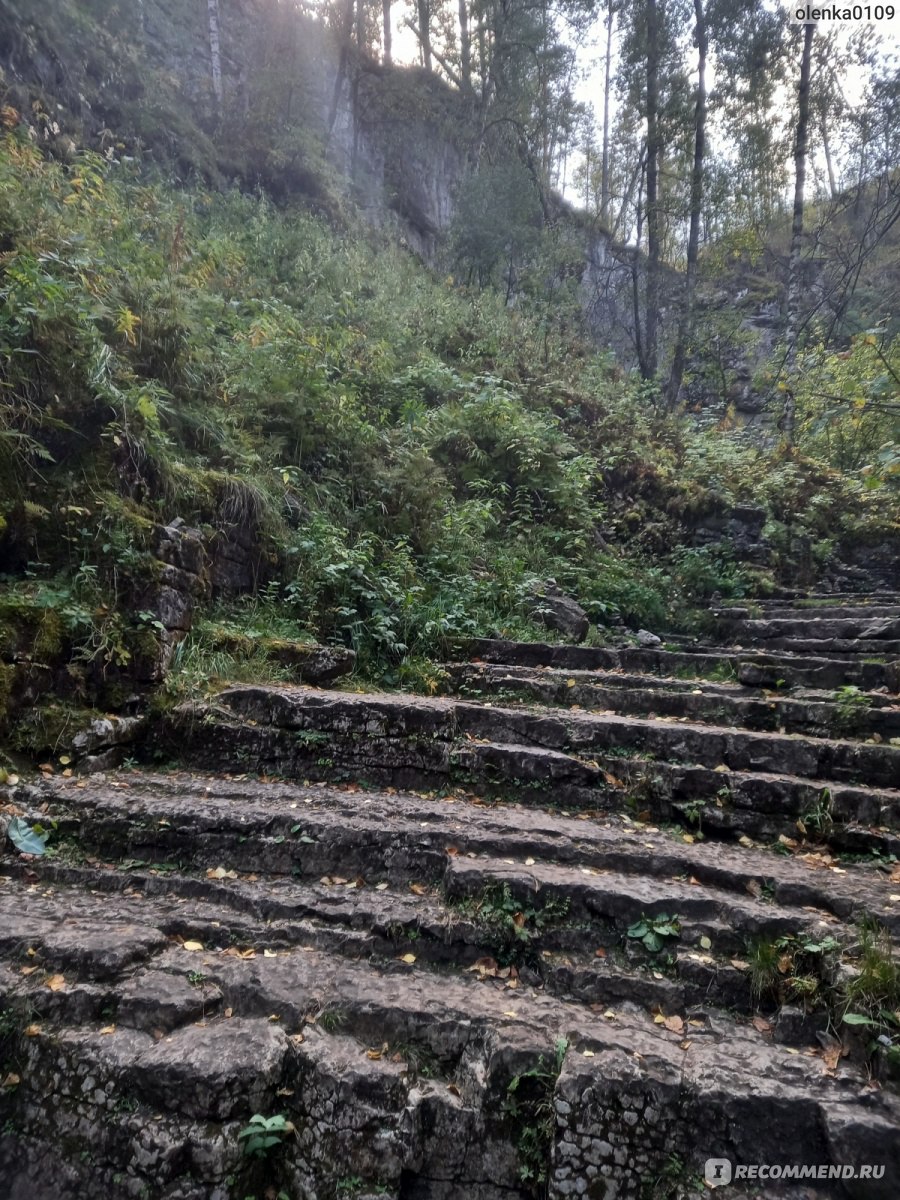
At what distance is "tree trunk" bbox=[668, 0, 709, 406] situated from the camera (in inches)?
560

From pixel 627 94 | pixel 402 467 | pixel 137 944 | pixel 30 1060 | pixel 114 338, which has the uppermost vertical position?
pixel 627 94

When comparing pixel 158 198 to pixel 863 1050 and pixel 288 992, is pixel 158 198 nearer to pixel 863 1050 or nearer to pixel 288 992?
pixel 288 992

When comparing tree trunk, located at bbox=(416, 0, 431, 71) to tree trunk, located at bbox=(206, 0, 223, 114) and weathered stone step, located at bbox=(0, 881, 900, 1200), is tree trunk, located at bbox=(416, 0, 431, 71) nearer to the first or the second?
tree trunk, located at bbox=(206, 0, 223, 114)

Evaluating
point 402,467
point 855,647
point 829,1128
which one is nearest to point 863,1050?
point 829,1128

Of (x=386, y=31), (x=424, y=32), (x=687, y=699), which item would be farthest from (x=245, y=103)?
(x=687, y=699)

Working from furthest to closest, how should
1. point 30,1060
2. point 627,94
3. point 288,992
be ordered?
point 627,94 < point 288,992 < point 30,1060

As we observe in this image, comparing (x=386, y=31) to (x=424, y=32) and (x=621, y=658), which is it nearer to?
(x=424, y=32)

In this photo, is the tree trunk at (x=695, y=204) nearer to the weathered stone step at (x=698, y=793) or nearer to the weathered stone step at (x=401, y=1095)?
the weathered stone step at (x=698, y=793)

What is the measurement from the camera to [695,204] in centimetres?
1416

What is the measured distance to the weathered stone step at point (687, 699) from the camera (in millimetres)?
4652

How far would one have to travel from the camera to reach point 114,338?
5809 millimetres

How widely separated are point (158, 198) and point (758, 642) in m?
10.8

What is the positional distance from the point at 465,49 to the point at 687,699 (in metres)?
20.8

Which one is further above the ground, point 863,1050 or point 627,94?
point 627,94
